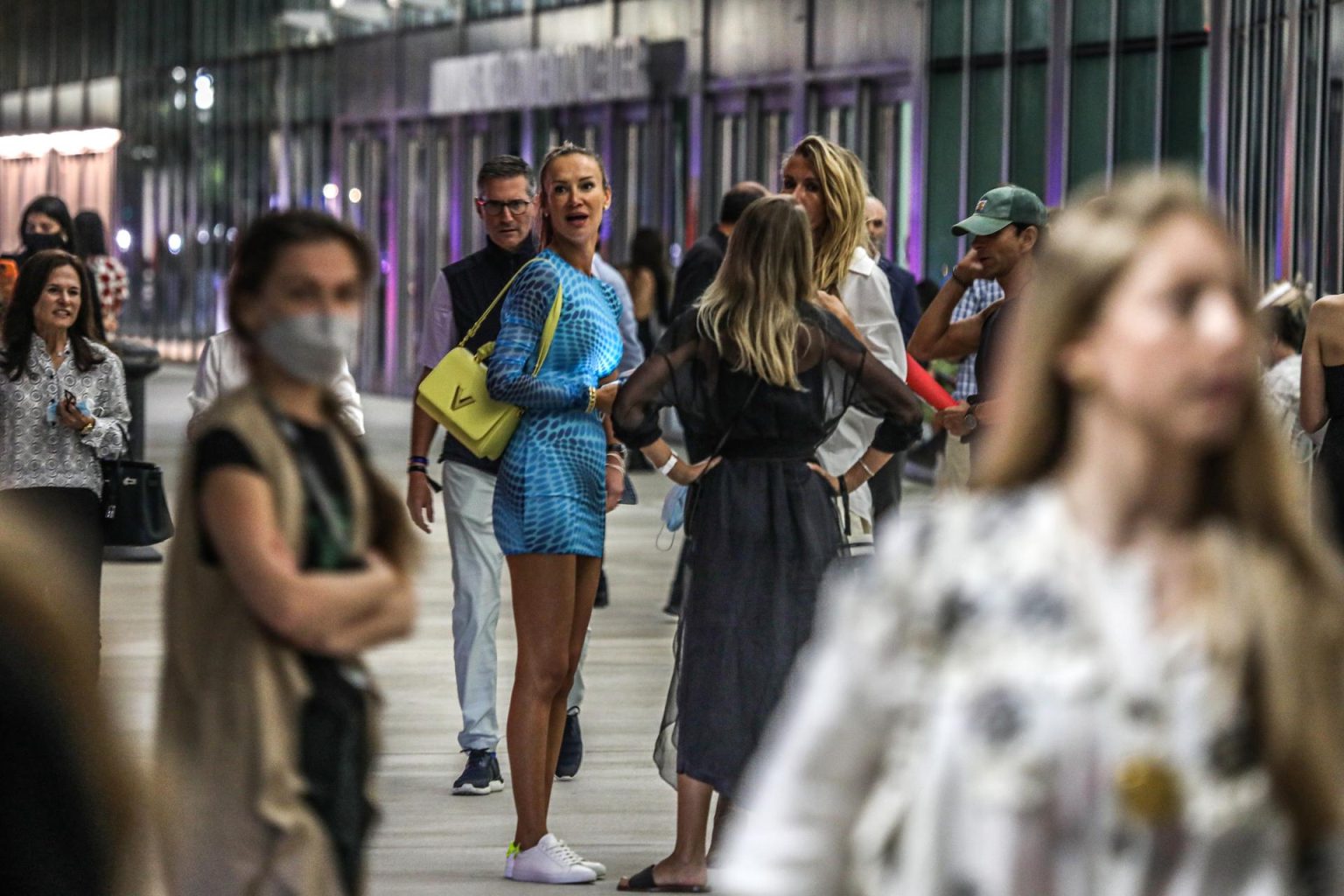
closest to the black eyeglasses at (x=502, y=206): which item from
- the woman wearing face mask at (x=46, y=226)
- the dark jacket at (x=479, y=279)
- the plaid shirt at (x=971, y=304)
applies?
the dark jacket at (x=479, y=279)

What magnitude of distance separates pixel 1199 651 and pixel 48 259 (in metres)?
6.45

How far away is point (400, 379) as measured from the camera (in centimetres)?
3325

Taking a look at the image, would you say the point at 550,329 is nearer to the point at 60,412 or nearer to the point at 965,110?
the point at 60,412

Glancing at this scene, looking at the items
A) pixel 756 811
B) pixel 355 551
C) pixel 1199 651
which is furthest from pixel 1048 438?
pixel 355 551

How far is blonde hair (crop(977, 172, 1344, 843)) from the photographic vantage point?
2.06 metres

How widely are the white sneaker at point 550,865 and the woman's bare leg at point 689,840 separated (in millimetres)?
225

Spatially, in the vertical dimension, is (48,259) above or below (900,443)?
above

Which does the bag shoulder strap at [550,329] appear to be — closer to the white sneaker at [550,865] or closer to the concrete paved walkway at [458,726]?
the concrete paved walkway at [458,726]

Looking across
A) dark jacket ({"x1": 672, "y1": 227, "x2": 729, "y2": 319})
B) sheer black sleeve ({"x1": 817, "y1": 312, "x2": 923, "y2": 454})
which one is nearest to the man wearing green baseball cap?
sheer black sleeve ({"x1": 817, "y1": 312, "x2": 923, "y2": 454})

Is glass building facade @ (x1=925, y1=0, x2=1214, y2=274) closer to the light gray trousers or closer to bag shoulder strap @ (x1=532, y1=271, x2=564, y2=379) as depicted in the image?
the light gray trousers

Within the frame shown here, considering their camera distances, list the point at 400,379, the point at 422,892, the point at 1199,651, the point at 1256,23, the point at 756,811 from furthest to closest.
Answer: the point at 400,379 → the point at 1256,23 → the point at 422,892 → the point at 756,811 → the point at 1199,651

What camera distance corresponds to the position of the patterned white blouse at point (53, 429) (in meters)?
7.64

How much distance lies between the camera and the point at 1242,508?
212cm

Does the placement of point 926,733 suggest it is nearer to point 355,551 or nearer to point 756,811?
point 756,811
